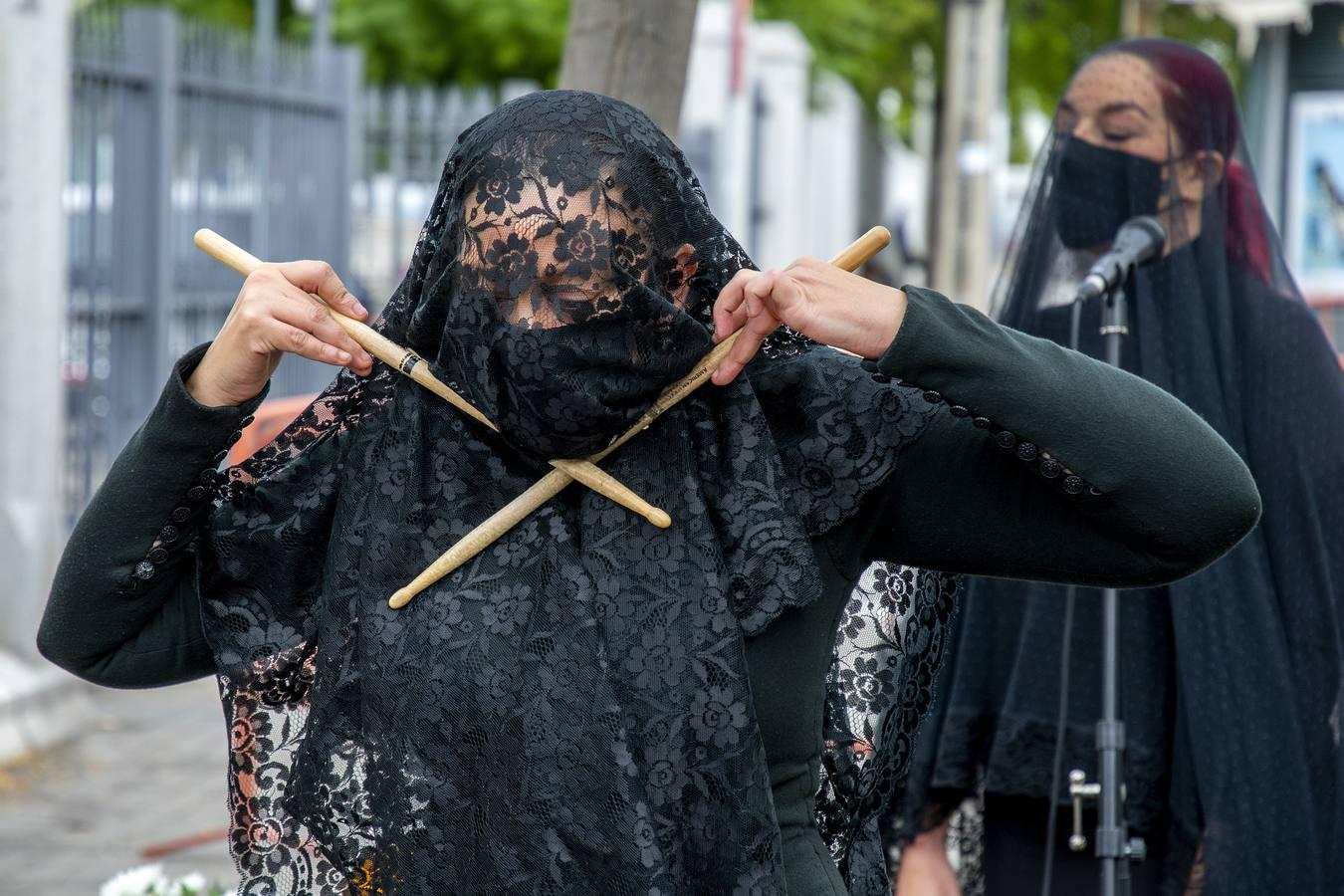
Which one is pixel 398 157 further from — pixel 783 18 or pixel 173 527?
pixel 783 18

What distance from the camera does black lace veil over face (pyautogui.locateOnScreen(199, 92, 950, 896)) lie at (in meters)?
Answer: 1.81

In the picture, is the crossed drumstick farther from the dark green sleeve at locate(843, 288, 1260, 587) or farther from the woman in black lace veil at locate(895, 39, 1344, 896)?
the woman in black lace veil at locate(895, 39, 1344, 896)

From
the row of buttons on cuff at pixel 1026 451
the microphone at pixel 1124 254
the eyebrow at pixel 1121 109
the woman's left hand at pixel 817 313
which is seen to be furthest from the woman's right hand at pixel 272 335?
the eyebrow at pixel 1121 109

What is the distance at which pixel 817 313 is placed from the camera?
189cm

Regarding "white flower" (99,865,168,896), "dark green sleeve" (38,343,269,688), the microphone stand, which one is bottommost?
"white flower" (99,865,168,896)

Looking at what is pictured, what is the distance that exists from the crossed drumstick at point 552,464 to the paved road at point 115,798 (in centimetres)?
307

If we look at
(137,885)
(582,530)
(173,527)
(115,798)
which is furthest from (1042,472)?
(115,798)

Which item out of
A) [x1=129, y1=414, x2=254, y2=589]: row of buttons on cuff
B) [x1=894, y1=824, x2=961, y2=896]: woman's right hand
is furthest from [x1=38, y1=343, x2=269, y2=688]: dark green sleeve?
[x1=894, y1=824, x2=961, y2=896]: woman's right hand

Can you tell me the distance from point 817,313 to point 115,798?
13.9ft

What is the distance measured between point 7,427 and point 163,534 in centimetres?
435

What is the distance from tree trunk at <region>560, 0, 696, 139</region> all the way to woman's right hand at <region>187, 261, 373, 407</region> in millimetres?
1457

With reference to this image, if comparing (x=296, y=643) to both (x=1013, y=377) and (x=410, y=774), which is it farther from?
(x=1013, y=377)

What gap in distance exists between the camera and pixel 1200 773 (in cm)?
283

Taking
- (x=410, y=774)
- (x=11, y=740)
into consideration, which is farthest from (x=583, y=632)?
(x=11, y=740)
